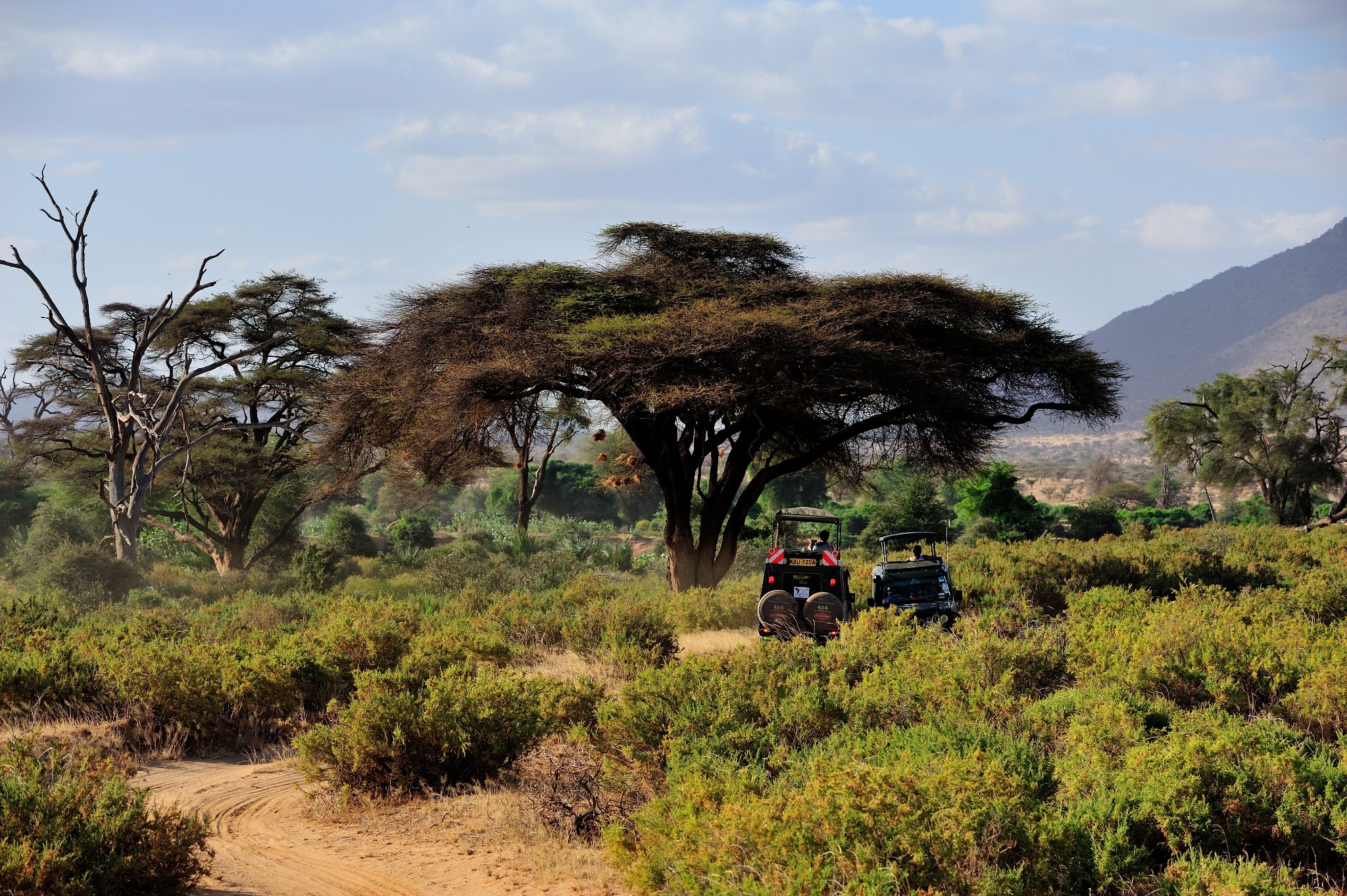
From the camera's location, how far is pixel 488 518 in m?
54.8

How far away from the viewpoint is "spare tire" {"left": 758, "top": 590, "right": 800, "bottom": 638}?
493 inches

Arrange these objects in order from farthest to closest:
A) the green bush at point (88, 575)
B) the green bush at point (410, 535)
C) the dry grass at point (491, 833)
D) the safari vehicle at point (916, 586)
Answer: the green bush at point (410, 535) < the green bush at point (88, 575) < the safari vehicle at point (916, 586) < the dry grass at point (491, 833)

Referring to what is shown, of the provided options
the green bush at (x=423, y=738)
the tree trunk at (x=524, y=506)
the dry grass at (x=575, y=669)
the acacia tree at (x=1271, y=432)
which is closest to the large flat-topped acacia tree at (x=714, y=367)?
the dry grass at (x=575, y=669)

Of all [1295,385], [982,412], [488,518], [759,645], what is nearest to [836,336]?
[982,412]

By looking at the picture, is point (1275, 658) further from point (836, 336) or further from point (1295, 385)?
point (1295, 385)

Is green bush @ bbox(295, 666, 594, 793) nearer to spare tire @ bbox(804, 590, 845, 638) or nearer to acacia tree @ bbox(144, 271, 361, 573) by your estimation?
spare tire @ bbox(804, 590, 845, 638)

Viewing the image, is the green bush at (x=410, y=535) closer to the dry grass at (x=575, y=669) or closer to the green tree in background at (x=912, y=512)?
the green tree in background at (x=912, y=512)

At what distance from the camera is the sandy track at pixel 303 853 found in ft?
19.0

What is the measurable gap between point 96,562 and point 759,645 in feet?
57.8

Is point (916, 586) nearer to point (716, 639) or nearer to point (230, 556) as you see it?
point (716, 639)

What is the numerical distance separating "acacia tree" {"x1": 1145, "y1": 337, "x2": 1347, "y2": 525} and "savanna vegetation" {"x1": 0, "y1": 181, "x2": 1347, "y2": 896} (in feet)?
29.3

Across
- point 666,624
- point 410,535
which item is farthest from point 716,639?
point 410,535

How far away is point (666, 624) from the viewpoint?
13.2m

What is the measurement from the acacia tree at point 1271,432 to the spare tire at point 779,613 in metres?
37.1
